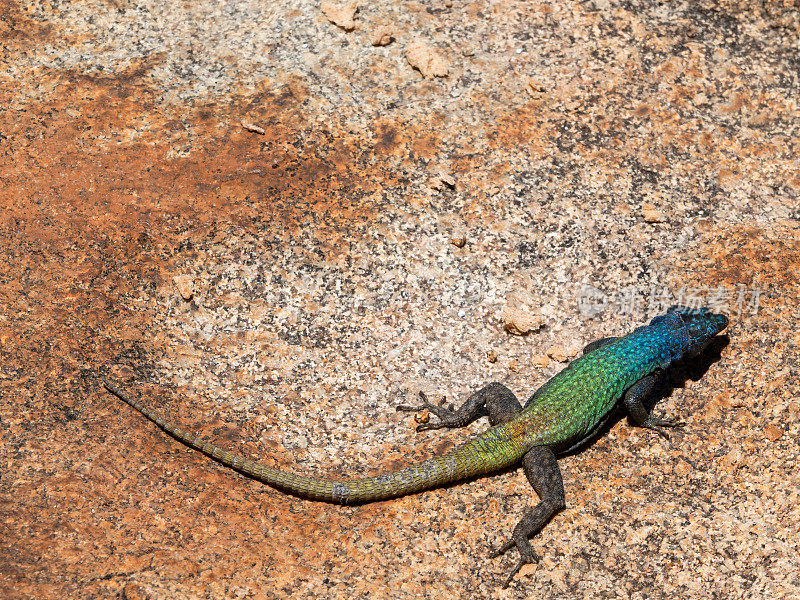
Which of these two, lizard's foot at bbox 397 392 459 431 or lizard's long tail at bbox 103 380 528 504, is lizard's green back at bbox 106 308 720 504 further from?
lizard's foot at bbox 397 392 459 431

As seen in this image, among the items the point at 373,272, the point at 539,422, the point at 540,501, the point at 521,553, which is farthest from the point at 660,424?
the point at 373,272

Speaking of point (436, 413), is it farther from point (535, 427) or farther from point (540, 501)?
point (540, 501)

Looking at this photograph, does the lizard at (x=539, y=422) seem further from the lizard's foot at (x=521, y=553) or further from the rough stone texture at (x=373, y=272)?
the rough stone texture at (x=373, y=272)

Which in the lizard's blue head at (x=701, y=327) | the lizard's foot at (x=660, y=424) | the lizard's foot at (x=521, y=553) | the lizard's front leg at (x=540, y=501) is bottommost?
the lizard's foot at (x=521, y=553)

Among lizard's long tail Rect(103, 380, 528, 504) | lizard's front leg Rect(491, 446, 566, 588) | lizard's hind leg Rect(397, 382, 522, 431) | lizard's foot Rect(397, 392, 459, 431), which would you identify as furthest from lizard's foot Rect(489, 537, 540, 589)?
lizard's foot Rect(397, 392, 459, 431)

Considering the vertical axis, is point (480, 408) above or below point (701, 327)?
below

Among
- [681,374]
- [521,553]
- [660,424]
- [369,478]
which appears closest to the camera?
[521,553]

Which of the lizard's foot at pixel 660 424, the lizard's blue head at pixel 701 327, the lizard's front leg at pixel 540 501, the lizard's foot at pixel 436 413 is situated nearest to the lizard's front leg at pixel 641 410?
the lizard's foot at pixel 660 424
